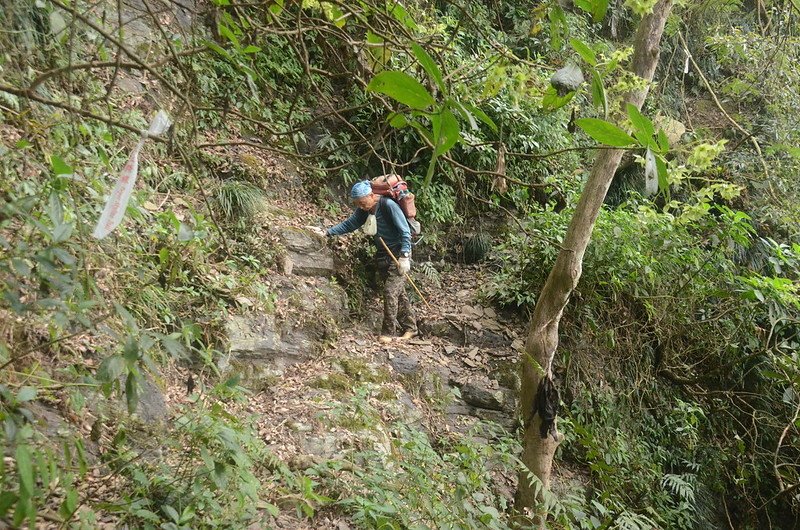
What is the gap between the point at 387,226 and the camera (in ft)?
20.1

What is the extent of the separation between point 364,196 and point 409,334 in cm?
163

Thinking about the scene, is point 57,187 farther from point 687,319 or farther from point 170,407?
point 687,319

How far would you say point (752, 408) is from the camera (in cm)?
648

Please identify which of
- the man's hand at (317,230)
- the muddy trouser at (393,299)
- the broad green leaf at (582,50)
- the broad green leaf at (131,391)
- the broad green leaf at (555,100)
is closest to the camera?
the broad green leaf at (582,50)

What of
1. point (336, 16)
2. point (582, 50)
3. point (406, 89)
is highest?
point (336, 16)

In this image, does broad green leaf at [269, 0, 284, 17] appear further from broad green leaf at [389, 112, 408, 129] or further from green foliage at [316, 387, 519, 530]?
green foliage at [316, 387, 519, 530]

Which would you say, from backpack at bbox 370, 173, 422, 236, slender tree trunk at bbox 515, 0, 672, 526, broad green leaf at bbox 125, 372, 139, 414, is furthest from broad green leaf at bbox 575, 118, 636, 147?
backpack at bbox 370, 173, 422, 236

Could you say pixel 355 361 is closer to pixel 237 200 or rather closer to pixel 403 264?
pixel 403 264

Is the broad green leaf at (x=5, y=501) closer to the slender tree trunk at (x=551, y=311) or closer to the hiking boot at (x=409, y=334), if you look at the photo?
the slender tree trunk at (x=551, y=311)

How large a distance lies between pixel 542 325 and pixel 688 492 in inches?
127

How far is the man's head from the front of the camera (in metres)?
5.89

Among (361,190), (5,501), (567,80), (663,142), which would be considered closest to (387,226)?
(361,190)

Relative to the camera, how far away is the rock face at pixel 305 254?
5973 millimetres

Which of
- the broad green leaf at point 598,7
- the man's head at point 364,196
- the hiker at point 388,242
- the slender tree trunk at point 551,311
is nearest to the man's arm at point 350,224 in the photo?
the hiker at point 388,242
